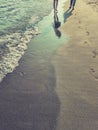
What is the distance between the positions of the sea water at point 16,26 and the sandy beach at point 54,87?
Answer: 0.30 metres

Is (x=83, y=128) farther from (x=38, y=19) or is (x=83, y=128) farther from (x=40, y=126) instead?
(x=38, y=19)

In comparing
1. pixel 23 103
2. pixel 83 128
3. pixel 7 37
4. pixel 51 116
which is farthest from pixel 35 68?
pixel 7 37

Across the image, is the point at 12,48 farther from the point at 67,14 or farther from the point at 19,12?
the point at 19,12

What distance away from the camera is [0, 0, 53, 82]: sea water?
7.62 metres

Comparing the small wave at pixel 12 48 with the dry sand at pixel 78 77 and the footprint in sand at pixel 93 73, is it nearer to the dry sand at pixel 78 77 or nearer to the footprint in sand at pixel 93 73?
the dry sand at pixel 78 77

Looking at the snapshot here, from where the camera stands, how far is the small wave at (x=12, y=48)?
7023 mm

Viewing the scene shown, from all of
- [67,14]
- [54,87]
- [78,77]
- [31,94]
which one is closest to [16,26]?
[67,14]

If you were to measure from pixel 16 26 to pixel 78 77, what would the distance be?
5682mm

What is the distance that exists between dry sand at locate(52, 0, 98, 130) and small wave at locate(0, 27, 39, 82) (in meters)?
1.10

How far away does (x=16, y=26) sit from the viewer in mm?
11250

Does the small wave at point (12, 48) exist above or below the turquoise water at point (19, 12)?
above

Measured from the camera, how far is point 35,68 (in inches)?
270

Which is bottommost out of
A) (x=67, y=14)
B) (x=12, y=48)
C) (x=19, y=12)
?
(x=19, y=12)

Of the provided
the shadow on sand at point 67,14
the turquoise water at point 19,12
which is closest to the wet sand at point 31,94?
the turquoise water at point 19,12
